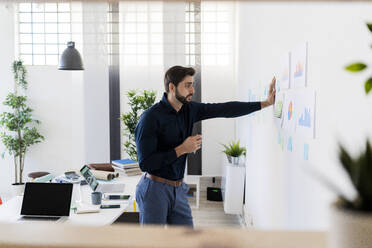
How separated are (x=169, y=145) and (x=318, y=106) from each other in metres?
1.34

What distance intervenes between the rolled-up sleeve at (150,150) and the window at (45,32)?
4793 mm

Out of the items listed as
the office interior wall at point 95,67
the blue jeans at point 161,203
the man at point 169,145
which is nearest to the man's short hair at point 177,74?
the man at point 169,145

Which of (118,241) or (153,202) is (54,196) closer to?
(153,202)

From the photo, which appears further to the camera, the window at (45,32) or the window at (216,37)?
the window at (45,32)

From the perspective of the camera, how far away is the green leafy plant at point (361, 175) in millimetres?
433

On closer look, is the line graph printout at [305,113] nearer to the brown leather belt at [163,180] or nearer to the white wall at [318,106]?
the white wall at [318,106]

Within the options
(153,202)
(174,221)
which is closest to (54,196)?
(153,202)

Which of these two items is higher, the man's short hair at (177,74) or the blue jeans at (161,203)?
the man's short hair at (177,74)

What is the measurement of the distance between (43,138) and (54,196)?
4356mm

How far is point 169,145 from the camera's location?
9.53 ft

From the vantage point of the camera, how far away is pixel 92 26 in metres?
7.04

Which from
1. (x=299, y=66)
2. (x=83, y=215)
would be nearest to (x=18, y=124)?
(x=83, y=215)

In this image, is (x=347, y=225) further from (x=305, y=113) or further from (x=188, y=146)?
(x=188, y=146)

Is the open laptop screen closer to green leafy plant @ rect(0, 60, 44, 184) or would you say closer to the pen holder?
the pen holder
